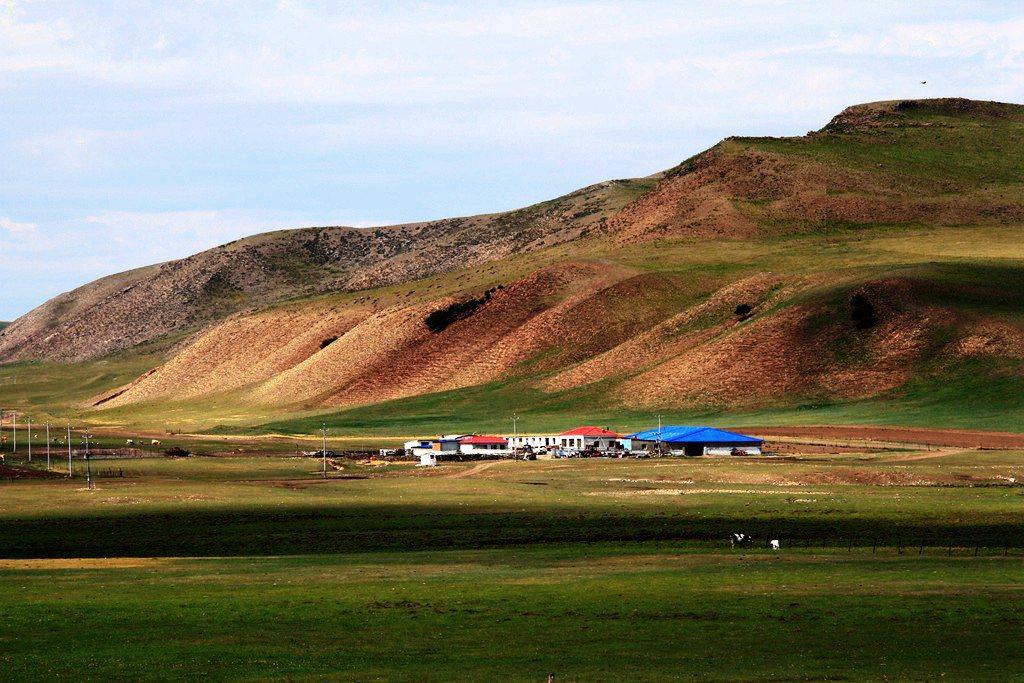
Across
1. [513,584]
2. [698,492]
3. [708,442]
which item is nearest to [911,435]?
[708,442]

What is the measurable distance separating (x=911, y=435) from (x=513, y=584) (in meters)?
99.5

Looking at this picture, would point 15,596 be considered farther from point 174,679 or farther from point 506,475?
point 506,475

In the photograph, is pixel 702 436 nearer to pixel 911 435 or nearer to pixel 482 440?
pixel 911 435

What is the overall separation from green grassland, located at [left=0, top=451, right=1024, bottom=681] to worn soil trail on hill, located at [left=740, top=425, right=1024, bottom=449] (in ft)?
127

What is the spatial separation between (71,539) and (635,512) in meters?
27.1

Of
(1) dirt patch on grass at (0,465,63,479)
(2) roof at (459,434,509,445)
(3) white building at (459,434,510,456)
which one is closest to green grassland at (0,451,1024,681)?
(1) dirt patch on grass at (0,465,63,479)

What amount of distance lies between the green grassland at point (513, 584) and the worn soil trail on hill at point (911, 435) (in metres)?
38.6

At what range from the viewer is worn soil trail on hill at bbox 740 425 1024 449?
134125 mm

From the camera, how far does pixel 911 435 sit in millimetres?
143125

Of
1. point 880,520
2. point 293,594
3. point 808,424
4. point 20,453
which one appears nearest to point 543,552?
point 293,594

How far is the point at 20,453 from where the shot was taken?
144 metres

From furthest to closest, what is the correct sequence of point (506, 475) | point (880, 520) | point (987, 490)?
point (506, 475), point (987, 490), point (880, 520)

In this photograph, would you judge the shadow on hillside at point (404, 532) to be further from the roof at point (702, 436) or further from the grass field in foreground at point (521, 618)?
the roof at point (702, 436)

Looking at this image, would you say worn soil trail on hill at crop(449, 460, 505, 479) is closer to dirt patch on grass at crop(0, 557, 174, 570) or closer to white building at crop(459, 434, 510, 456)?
white building at crop(459, 434, 510, 456)
